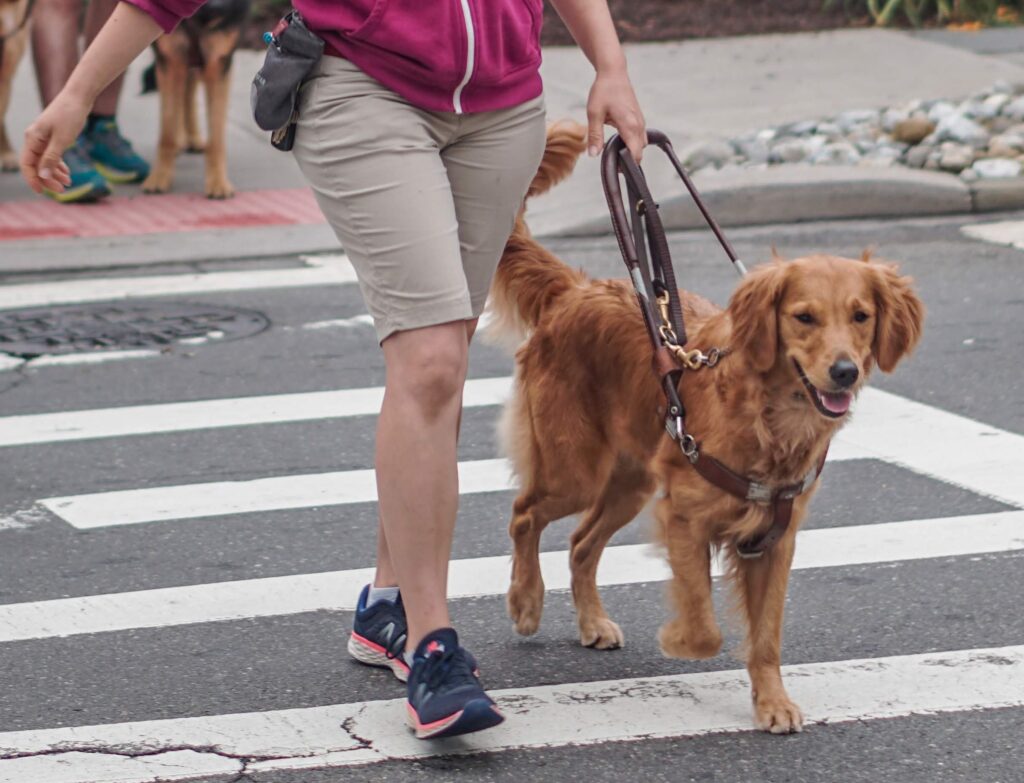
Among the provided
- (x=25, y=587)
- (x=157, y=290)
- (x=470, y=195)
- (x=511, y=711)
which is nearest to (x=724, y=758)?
(x=511, y=711)

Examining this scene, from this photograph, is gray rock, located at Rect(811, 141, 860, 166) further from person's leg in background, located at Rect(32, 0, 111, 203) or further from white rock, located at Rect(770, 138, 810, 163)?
person's leg in background, located at Rect(32, 0, 111, 203)

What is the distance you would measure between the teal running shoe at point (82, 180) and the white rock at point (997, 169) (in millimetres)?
5132

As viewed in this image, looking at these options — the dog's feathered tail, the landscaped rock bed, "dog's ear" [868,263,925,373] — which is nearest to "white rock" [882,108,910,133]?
the landscaped rock bed

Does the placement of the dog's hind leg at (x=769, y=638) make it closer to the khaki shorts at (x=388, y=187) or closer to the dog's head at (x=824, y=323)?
the dog's head at (x=824, y=323)

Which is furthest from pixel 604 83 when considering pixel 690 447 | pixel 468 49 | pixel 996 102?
pixel 996 102

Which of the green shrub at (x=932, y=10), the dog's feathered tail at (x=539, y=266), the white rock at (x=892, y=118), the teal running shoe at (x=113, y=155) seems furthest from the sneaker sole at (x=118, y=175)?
the dog's feathered tail at (x=539, y=266)

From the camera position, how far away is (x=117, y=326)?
25.9 feet

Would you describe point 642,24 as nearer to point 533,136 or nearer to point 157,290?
point 157,290

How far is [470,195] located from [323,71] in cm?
43

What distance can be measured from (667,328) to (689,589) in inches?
24.1

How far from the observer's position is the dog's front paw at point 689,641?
12.8 feet

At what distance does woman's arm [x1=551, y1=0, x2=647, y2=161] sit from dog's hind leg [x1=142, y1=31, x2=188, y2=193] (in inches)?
257

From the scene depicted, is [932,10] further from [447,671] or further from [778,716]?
[447,671]

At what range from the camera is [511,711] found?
156 inches
